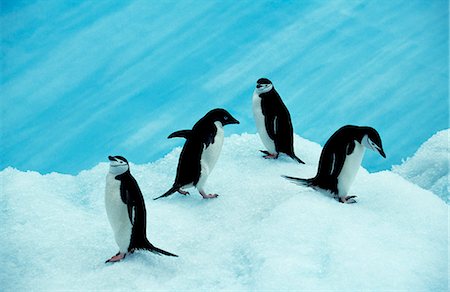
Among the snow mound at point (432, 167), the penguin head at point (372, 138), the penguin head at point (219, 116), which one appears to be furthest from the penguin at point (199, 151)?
the snow mound at point (432, 167)

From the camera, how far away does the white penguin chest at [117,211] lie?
6.01ft

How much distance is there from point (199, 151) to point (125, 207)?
0.47 m

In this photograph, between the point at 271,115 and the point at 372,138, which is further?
the point at 271,115

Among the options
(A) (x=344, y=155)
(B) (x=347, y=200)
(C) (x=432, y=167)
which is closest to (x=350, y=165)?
(A) (x=344, y=155)

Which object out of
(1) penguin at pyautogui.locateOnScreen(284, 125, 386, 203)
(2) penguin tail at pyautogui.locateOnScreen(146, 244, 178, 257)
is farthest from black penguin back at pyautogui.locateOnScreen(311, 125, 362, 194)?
(2) penguin tail at pyautogui.locateOnScreen(146, 244, 178, 257)

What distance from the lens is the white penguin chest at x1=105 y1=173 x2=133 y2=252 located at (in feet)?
6.01

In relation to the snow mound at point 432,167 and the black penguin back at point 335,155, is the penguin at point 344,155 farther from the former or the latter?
the snow mound at point 432,167

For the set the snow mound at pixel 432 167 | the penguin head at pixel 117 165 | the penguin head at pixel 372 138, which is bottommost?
the snow mound at pixel 432 167

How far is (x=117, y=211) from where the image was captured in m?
1.84

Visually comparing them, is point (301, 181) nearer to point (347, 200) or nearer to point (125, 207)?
point (347, 200)

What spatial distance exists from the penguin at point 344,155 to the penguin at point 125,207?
62 centimetres

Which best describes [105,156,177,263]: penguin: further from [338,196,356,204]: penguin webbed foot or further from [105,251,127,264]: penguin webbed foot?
[338,196,356,204]: penguin webbed foot

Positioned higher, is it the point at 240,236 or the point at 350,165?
the point at 350,165

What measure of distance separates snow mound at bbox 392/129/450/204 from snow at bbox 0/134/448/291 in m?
0.40
